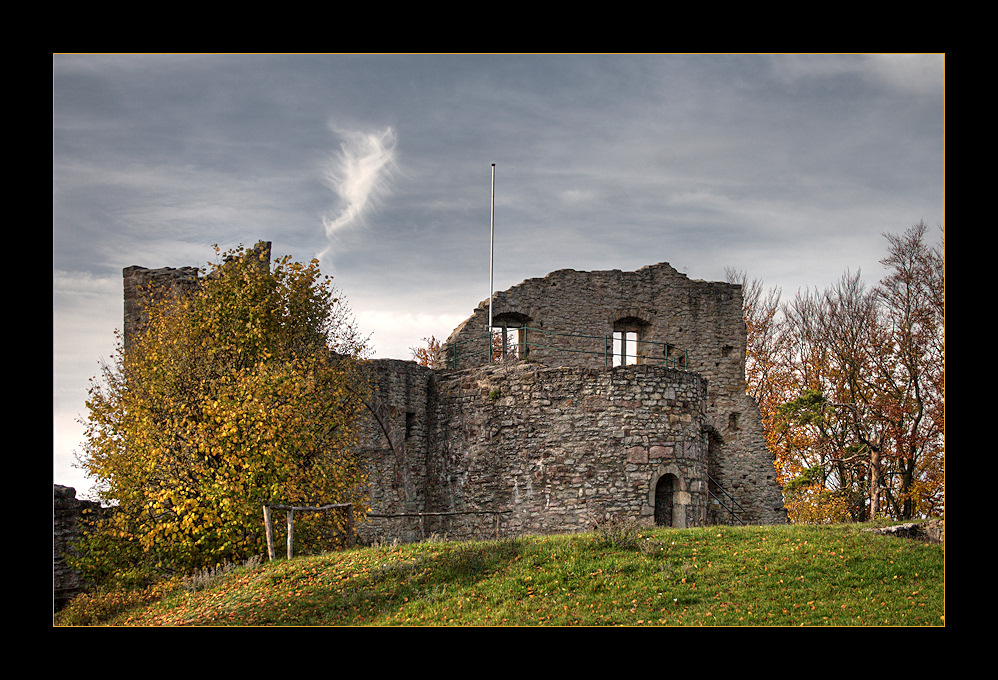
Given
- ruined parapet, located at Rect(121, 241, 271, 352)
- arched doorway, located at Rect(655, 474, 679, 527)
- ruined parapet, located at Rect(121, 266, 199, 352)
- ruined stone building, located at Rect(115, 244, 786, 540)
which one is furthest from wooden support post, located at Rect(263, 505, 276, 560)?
arched doorway, located at Rect(655, 474, 679, 527)

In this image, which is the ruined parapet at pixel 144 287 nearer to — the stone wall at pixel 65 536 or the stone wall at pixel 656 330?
the stone wall at pixel 65 536

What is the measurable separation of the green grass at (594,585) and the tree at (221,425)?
113 centimetres

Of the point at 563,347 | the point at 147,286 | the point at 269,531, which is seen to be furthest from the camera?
the point at 563,347

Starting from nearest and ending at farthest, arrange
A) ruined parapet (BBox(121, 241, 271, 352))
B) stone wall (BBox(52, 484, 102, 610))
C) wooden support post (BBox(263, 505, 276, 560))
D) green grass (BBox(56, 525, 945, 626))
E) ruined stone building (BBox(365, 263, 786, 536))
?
green grass (BBox(56, 525, 945, 626)) < wooden support post (BBox(263, 505, 276, 560)) < stone wall (BBox(52, 484, 102, 610)) < ruined stone building (BBox(365, 263, 786, 536)) < ruined parapet (BBox(121, 241, 271, 352))

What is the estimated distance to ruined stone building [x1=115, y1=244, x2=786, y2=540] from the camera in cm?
1898

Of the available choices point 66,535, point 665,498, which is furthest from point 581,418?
point 66,535

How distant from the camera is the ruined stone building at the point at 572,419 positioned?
19.0 m

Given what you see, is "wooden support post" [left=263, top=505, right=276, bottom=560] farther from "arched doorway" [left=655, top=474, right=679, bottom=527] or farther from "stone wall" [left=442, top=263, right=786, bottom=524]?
"stone wall" [left=442, top=263, right=786, bottom=524]

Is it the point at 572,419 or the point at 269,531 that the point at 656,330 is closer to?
the point at 572,419

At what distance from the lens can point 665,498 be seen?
62.8ft

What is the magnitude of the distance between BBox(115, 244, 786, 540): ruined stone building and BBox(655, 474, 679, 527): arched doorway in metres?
0.03

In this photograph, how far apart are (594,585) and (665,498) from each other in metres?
6.62

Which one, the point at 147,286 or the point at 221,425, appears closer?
the point at 221,425
